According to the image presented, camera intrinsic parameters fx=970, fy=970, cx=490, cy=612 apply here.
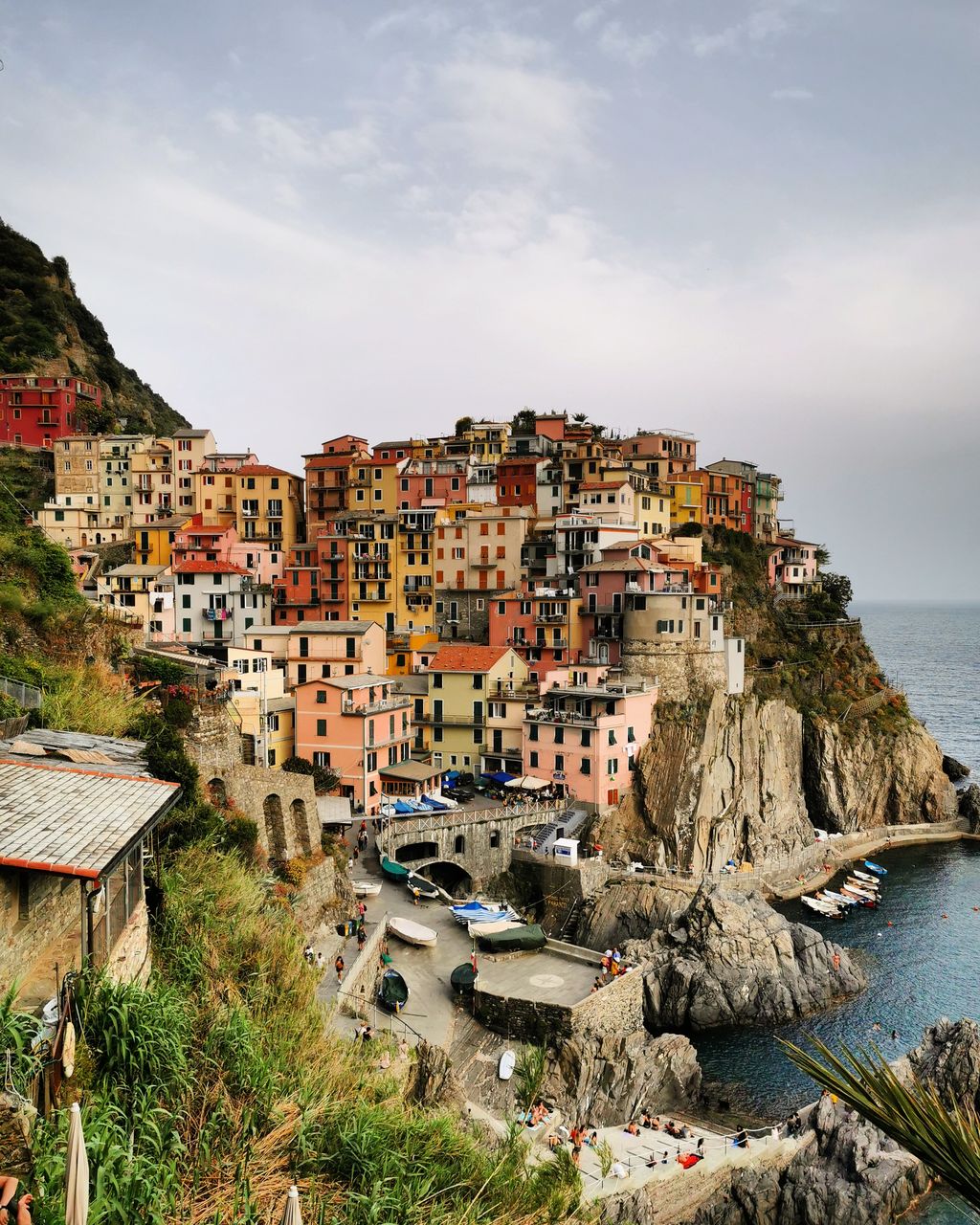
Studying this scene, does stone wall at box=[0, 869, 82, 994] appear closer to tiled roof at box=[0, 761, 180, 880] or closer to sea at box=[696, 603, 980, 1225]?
tiled roof at box=[0, 761, 180, 880]

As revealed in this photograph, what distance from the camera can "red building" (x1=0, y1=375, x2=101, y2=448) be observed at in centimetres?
7438

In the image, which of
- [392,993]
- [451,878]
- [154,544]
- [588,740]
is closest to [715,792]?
[588,740]

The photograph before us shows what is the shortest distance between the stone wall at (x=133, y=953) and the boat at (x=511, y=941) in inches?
799

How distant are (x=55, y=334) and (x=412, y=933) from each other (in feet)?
247

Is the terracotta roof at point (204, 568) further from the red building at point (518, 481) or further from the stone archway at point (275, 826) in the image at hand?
the stone archway at point (275, 826)

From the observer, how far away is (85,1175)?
5.93m

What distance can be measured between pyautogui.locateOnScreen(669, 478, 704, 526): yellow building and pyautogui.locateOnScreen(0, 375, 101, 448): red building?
46.7m

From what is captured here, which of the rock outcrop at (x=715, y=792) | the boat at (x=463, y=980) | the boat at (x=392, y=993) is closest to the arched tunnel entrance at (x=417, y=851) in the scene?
the rock outcrop at (x=715, y=792)

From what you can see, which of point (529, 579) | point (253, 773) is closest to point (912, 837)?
point (529, 579)

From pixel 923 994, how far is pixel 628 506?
34457 mm

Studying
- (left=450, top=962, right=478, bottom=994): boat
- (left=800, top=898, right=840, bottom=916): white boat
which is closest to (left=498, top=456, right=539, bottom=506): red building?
(left=800, top=898, right=840, bottom=916): white boat

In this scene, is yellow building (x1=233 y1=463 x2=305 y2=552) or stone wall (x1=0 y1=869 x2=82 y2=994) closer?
stone wall (x1=0 y1=869 x2=82 y2=994)

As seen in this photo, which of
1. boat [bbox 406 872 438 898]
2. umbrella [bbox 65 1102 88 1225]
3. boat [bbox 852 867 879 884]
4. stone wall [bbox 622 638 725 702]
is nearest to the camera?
umbrella [bbox 65 1102 88 1225]

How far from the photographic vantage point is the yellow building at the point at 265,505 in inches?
2721
